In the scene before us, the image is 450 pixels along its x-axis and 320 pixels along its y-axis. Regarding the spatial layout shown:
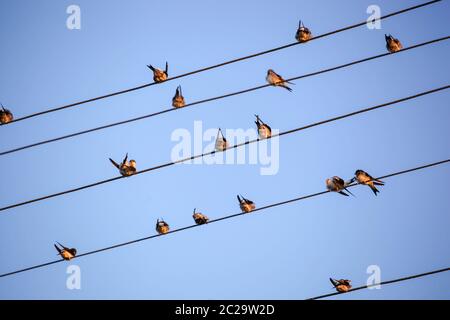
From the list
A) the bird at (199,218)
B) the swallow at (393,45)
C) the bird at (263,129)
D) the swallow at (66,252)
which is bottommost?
the swallow at (66,252)

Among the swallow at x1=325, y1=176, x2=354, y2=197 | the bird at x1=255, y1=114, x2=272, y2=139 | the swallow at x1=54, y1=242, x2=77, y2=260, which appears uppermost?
the bird at x1=255, y1=114, x2=272, y2=139

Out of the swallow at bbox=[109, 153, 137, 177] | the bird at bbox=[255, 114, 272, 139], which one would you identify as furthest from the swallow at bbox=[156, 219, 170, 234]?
the bird at bbox=[255, 114, 272, 139]

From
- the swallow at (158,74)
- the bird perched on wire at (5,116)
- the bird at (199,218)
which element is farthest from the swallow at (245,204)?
the bird perched on wire at (5,116)

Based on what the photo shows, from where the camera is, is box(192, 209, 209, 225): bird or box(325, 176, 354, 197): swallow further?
box(192, 209, 209, 225): bird

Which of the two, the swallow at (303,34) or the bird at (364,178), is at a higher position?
the swallow at (303,34)

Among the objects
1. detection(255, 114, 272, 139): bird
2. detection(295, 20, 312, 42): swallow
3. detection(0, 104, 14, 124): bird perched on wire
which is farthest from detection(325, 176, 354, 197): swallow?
detection(0, 104, 14, 124): bird perched on wire

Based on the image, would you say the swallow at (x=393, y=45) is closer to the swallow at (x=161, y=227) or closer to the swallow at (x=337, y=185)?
the swallow at (x=337, y=185)

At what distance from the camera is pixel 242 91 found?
622 cm

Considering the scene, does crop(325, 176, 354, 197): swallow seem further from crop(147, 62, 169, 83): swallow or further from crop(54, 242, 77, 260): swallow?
crop(54, 242, 77, 260): swallow

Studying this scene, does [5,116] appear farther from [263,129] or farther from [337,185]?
[337,185]

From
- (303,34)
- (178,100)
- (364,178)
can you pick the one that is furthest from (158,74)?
(364,178)

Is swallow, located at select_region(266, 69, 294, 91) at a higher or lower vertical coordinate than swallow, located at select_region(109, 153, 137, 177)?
higher

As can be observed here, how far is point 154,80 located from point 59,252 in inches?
118
